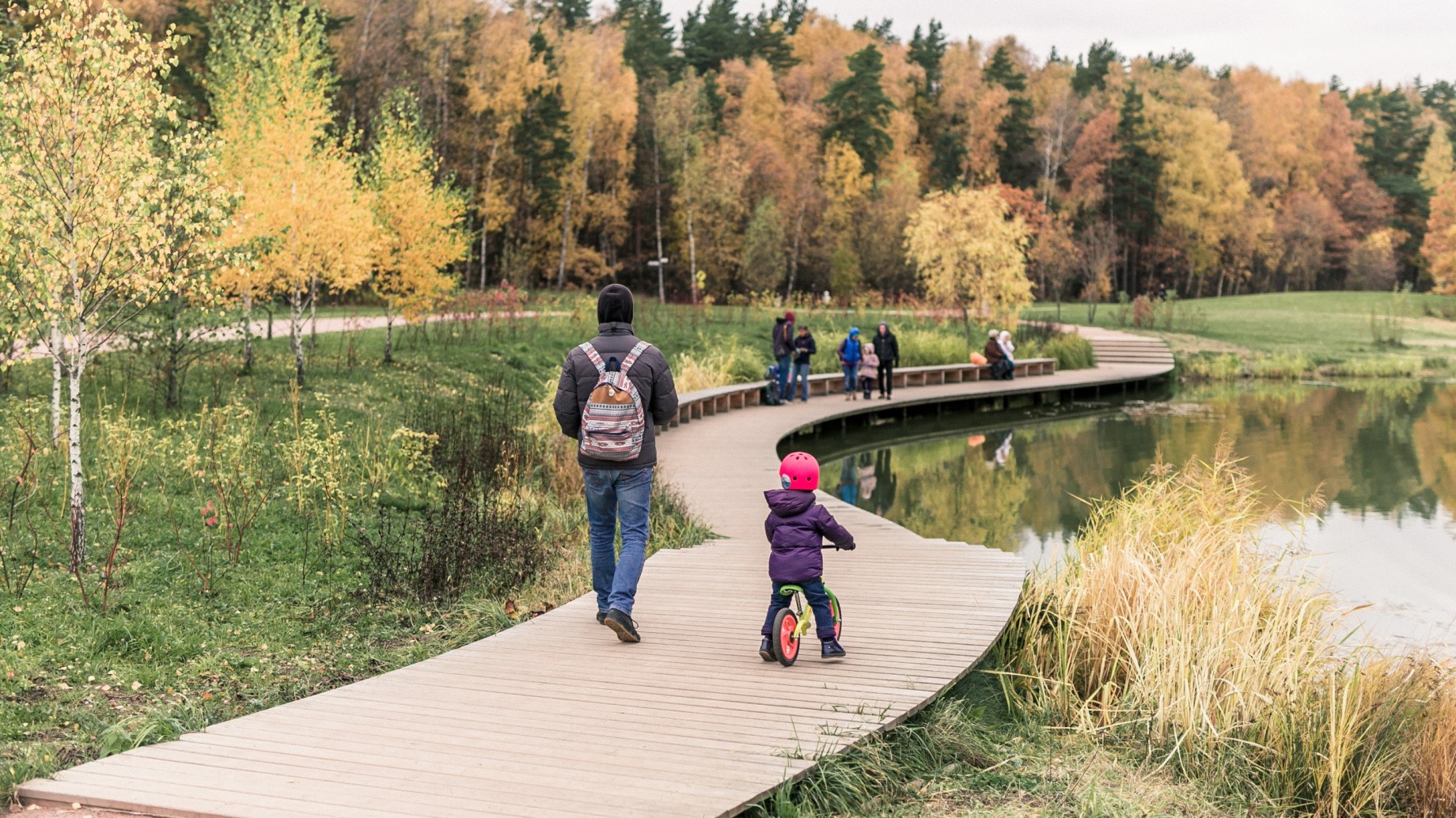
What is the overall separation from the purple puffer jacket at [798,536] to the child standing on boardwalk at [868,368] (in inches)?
597

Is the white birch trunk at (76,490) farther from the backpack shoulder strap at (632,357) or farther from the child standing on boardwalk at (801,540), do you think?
the child standing on boardwalk at (801,540)

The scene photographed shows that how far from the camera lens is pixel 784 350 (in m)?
19.0

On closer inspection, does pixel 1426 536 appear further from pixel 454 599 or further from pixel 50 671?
pixel 50 671

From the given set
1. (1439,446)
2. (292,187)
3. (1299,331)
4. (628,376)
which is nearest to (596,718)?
(628,376)

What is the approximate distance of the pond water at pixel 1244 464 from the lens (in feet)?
34.3

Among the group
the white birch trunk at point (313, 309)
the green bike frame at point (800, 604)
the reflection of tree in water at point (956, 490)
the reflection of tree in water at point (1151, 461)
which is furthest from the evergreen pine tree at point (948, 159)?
the green bike frame at point (800, 604)

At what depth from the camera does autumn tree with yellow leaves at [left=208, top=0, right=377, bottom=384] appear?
1499cm

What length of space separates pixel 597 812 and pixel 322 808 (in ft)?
2.88

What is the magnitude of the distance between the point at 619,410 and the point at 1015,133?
5606 cm

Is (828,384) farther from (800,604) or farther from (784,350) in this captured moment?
(800,604)

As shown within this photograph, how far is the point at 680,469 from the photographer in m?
12.6

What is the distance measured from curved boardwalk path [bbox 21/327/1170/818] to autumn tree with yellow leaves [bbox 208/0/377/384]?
8.68 metres

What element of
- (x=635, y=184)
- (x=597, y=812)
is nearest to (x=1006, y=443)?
(x=597, y=812)

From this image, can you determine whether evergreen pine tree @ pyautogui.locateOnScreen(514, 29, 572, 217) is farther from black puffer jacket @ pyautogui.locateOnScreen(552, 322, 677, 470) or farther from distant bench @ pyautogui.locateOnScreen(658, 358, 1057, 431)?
black puffer jacket @ pyautogui.locateOnScreen(552, 322, 677, 470)
